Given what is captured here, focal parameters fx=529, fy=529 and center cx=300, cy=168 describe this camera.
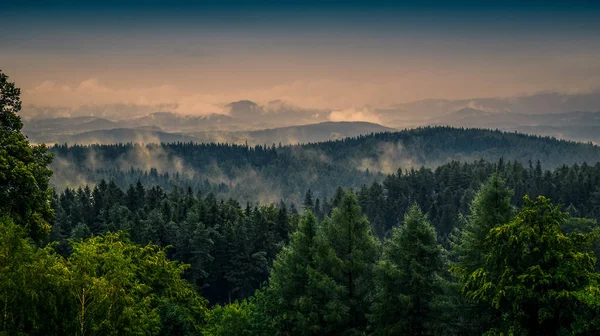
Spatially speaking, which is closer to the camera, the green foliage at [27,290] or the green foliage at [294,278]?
the green foliage at [27,290]

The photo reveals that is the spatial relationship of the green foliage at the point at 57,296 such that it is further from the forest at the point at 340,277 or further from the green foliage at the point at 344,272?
the green foliage at the point at 344,272

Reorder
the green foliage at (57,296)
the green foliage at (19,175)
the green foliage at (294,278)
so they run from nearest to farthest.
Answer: the green foliage at (57,296), the green foliage at (19,175), the green foliage at (294,278)

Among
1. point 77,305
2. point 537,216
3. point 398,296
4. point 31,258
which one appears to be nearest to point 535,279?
point 537,216

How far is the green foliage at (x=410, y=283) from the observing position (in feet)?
98.4

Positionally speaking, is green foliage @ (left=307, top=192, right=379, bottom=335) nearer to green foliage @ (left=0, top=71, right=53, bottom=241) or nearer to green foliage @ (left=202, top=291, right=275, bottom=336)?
green foliage @ (left=202, top=291, right=275, bottom=336)

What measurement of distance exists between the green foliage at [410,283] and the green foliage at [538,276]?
5668mm

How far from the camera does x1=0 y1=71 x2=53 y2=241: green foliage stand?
2864 centimetres

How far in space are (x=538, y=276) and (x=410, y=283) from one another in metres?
8.83

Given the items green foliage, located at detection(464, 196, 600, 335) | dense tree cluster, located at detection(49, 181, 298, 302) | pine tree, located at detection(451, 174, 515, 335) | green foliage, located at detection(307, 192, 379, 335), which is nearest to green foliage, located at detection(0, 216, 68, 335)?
green foliage, located at detection(307, 192, 379, 335)

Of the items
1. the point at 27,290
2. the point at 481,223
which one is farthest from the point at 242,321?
the point at 481,223

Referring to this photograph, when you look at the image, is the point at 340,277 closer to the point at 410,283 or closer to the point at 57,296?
the point at 410,283

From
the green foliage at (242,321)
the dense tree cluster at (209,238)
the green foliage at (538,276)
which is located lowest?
the dense tree cluster at (209,238)

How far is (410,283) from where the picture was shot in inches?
1176

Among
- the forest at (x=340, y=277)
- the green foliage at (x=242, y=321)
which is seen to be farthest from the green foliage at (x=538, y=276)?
the green foliage at (x=242, y=321)
